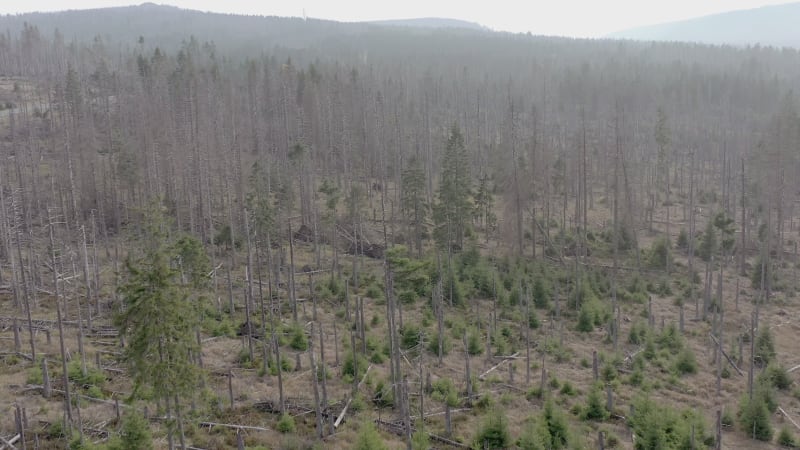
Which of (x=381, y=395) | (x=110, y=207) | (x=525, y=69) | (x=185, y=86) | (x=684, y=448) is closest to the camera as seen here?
(x=684, y=448)

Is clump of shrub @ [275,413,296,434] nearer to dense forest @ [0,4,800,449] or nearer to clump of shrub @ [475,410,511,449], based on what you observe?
dense forest @ [0,4,800,449]

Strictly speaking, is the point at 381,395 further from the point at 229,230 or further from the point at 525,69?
the point at 525,69

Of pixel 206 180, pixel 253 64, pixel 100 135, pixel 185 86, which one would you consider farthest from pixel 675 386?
pixel 253 64

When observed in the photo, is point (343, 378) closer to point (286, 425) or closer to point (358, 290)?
point (286, 425)

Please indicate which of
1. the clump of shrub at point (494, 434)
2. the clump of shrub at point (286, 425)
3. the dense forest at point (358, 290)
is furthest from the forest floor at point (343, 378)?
the clump of shrub at point (494, 434)

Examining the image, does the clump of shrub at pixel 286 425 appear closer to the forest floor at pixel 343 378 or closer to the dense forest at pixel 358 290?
the dense forest at pixel 358 290

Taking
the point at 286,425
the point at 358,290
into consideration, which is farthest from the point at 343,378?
the point at 358,290

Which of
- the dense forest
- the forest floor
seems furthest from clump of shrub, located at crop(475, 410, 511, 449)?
the forest floor

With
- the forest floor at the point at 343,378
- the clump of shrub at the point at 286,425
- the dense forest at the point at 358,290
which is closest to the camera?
the dense forest at the point at 358,290

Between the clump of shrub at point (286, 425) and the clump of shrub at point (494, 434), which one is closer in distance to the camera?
the clump of shrub at point (494, 434)
